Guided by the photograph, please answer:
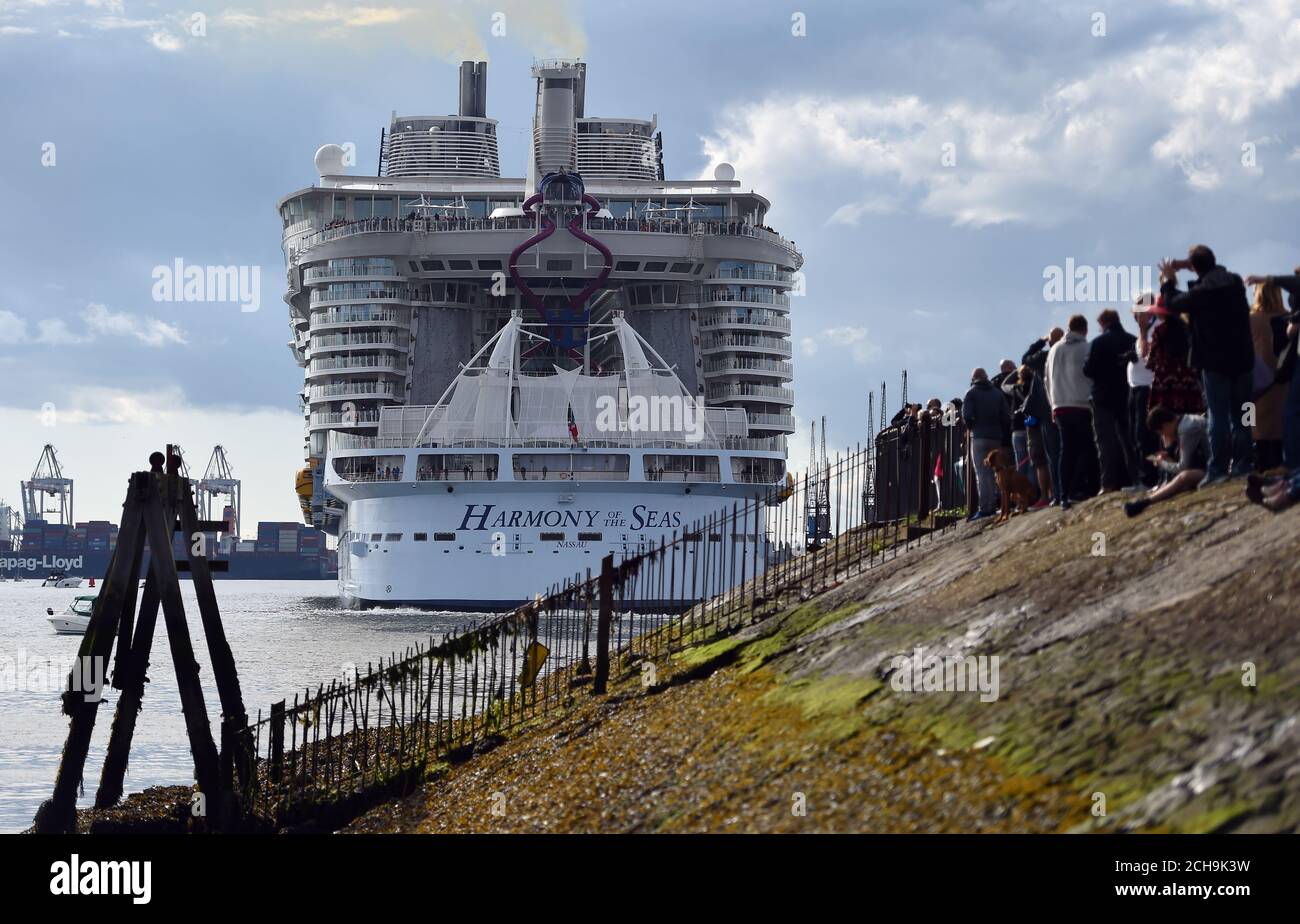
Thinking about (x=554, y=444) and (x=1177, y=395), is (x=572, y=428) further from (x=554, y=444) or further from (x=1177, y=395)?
(x=1177, y=395)

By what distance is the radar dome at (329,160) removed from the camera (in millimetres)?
84188

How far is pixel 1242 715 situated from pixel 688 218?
69728 mm

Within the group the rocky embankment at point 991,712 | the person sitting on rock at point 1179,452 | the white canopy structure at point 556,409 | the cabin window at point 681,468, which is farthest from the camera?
the white canopy structure at point 556,409

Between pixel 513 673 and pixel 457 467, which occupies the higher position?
pixel 457 467

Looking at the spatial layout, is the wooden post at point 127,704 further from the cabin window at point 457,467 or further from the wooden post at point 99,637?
the cabin window at point 457,467

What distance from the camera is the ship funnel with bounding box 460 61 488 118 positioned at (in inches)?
3698

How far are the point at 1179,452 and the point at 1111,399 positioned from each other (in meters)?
0.99

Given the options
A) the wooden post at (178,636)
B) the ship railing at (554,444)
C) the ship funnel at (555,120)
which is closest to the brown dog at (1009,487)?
the wooden post at (178,636)

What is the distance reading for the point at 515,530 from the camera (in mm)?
60031

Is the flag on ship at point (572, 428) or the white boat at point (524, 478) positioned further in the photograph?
the flag on ship at point (572, 428)

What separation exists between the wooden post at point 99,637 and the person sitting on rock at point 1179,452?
11295 millimetres

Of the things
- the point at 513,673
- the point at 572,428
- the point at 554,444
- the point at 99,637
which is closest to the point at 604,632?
the point at 513,673
